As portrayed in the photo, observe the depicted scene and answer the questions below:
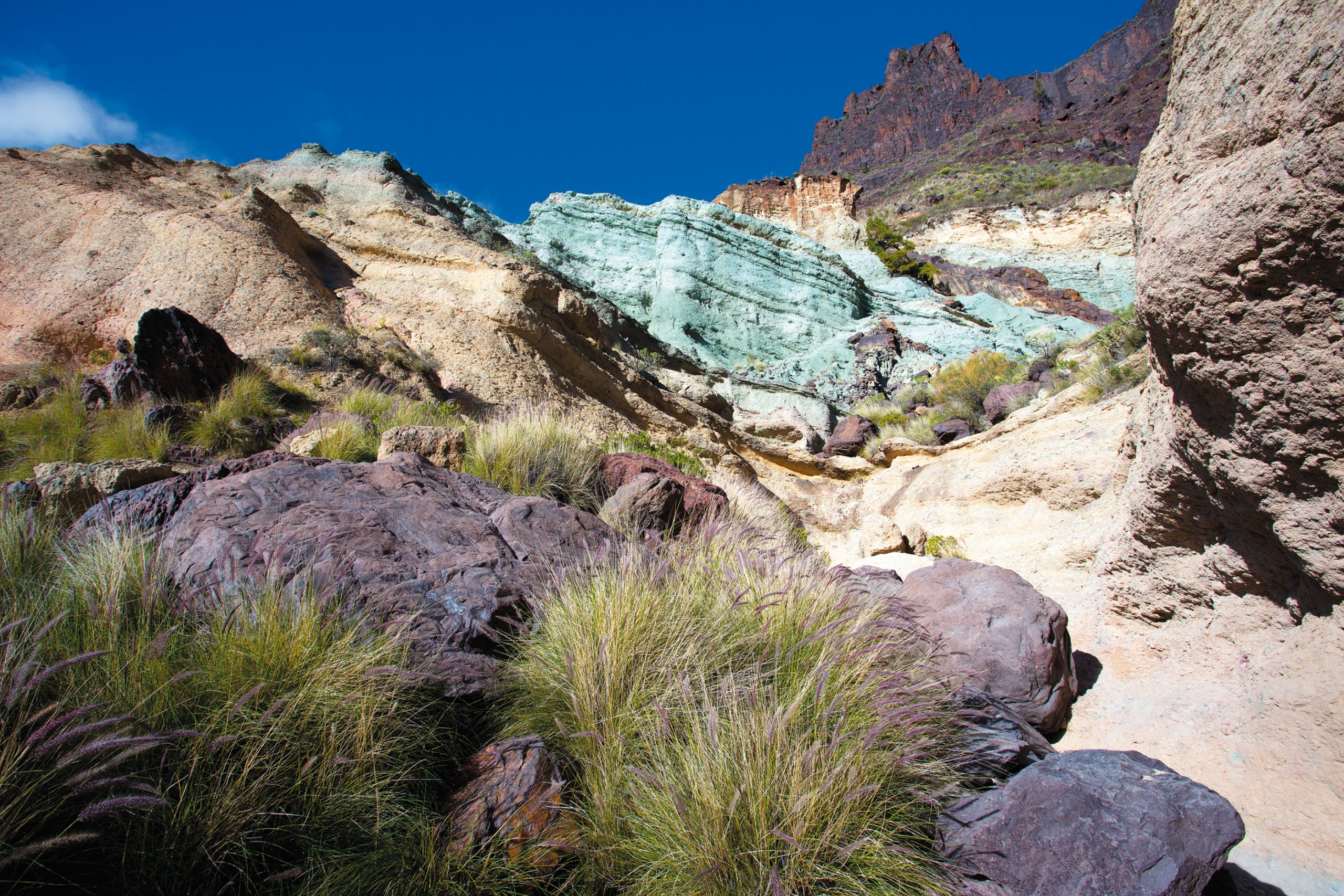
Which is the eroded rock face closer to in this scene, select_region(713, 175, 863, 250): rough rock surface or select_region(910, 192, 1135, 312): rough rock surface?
select_region(910, 192, 1135, 312): rough rock surface

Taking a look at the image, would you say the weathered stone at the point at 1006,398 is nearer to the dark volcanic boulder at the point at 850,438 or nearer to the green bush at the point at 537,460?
the dark volcanic boulder at the point at 850,438

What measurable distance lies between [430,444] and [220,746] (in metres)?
3.55

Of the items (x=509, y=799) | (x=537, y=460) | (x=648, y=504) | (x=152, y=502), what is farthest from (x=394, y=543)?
(x=537, y=460)

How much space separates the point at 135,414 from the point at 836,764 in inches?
238

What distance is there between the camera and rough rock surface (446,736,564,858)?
2004 mm

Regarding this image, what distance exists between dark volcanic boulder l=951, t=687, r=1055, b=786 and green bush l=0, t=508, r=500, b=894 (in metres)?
1.89

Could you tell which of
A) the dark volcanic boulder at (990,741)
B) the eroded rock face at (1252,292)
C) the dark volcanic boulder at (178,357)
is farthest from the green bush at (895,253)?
the dark volcanic boulder at (990,741)

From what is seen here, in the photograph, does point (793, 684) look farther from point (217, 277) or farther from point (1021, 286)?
point (1021, 286)

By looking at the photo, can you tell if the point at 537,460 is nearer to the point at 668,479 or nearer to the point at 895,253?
the point at 668,479

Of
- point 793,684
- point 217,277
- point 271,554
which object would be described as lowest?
point 793,684

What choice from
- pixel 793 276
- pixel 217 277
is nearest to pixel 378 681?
pixel 217 277

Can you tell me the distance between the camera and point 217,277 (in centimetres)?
810

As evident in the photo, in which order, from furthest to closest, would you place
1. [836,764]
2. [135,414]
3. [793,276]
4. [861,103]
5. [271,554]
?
[861,103] → [793,276] → [135,414] → [271,554] → [836,764]

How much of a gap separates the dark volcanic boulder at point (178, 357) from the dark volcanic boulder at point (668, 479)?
3824 millimetres
